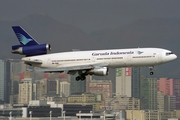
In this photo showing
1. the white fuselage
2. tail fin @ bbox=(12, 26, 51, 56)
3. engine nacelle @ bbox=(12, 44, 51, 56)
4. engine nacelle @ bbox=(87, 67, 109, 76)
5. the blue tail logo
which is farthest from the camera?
the blue tail logo

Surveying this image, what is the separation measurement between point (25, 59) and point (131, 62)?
721 inches

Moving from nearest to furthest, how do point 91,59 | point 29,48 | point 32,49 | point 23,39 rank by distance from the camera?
point 91,59 → point 32,49 → point 29,48 → point 23,39

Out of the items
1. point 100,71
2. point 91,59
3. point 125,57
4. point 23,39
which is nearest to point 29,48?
point 23,39

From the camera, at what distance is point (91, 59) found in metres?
79.9

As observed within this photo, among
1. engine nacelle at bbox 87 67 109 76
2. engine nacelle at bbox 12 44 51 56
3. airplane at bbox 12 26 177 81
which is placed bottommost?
engine nacelle at bbox 87 67 109 76

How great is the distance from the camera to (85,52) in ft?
266

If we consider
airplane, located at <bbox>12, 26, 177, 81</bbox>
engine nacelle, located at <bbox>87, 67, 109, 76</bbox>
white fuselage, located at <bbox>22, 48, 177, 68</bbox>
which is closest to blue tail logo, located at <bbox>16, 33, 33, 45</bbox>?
airplane, located at <bbox>12, 26, 177, 81</bbox>

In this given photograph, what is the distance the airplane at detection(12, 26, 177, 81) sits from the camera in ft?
258

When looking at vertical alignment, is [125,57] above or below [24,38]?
below

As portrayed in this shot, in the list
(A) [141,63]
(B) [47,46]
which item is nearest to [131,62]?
(A) [141,63]

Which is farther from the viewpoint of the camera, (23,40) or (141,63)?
(23,40)

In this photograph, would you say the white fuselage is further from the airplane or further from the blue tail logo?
the blue tail logo

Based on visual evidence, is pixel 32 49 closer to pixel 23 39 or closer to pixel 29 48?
pixel 29 48

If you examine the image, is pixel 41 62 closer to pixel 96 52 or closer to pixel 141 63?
pixel 96 52
